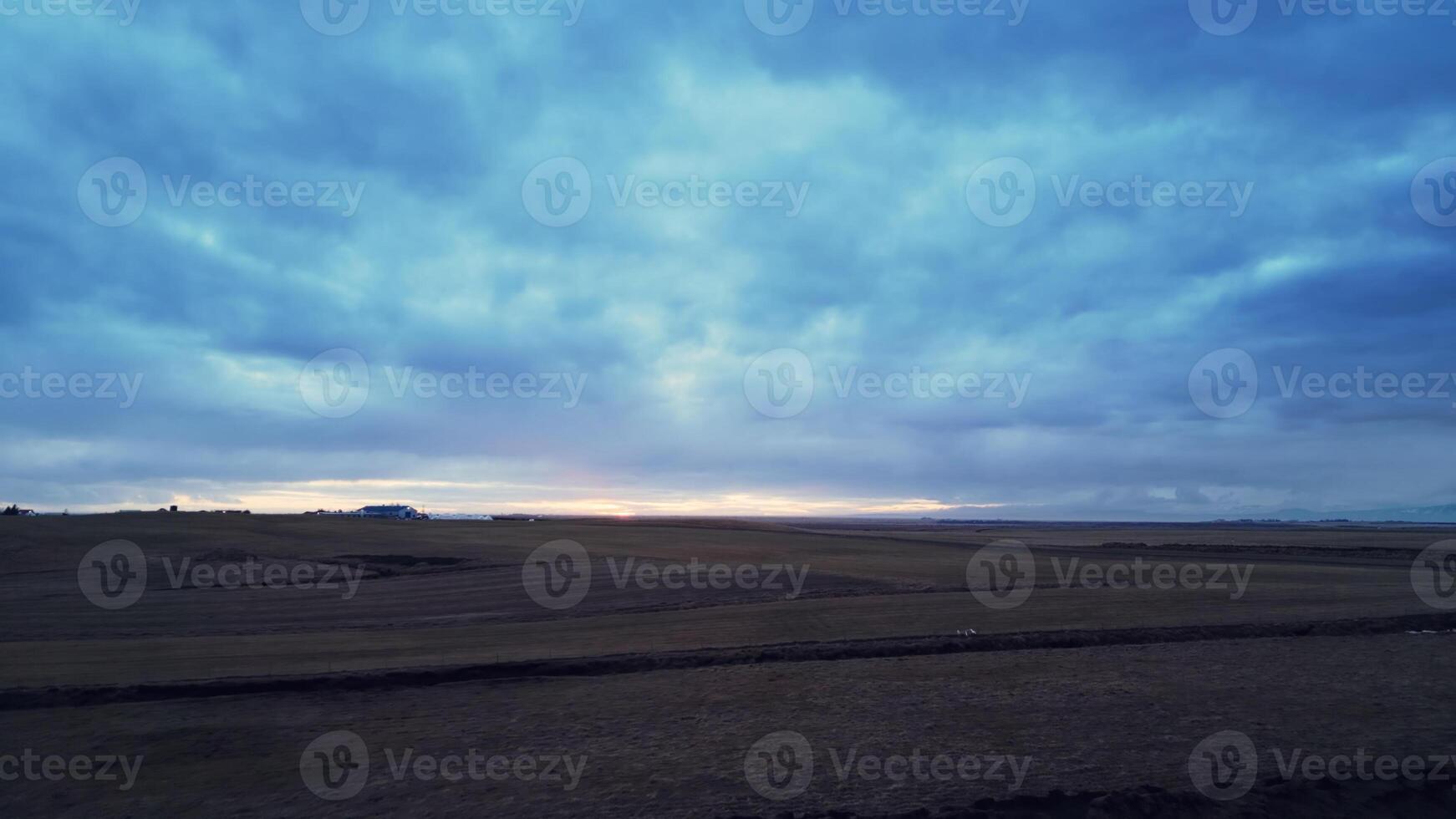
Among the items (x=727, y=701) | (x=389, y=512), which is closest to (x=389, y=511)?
(x=389, y=512)

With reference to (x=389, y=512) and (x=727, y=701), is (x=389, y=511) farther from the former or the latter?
(x=727, y=701)

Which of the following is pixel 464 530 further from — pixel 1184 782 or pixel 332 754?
pixel 1184 782

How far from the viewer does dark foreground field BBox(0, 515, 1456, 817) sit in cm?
1044

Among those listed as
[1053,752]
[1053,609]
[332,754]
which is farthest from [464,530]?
[1053,752]

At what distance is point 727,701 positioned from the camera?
1496 cm

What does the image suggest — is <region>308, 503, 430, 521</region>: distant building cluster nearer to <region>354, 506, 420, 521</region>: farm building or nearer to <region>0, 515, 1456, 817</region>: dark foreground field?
<region>354, 506, 420, 521</region>: farm building

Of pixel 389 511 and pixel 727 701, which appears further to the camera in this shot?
pixel 389 511

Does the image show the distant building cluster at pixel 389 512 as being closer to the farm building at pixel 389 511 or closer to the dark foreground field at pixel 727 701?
the farm building at pixel 389 511

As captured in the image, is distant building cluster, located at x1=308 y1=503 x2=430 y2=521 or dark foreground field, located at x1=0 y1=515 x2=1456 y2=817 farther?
distant building cluster, located at x1=308 y1=503 x2=430 y2=521

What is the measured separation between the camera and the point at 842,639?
21.0 meters

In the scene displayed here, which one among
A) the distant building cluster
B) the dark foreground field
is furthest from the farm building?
the dark foreground field

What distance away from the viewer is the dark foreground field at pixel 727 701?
10.4m

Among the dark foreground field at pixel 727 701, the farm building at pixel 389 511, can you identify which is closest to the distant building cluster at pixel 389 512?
the farm building at pixel 389 511

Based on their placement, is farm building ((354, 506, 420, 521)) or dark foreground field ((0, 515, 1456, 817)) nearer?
dark foreground field ((0, 515, 1456, 817))
